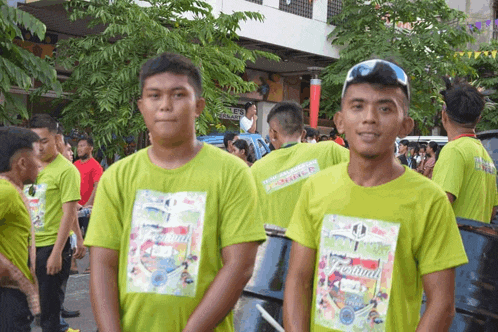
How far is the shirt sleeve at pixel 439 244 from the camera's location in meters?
2.30

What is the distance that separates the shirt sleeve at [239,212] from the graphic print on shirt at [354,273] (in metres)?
0.29

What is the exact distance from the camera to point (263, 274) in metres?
3.47

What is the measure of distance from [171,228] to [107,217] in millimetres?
259

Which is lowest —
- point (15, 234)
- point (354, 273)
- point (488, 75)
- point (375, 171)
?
point (15, 234)

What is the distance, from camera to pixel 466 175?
453cm

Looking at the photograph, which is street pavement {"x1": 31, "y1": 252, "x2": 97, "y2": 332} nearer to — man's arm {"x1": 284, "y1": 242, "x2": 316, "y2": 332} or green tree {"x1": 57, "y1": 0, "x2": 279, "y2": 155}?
green tree {"x1": 57, "y1": 0, "x2": 279, "y2": 155}

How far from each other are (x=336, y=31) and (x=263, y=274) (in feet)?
57.9

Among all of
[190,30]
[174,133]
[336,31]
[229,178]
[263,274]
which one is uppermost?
[336,31]

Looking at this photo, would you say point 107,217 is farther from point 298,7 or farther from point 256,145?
point 298,7

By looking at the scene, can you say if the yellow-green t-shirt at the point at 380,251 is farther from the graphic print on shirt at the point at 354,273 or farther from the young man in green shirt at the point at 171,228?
the young man in green shirt at the point at 171,228

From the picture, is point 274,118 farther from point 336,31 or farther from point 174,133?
point 336,31

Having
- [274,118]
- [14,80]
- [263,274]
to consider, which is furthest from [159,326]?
[14,80]

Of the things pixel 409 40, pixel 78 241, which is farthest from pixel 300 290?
pixel 409 40

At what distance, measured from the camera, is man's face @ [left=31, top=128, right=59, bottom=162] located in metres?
5.79
